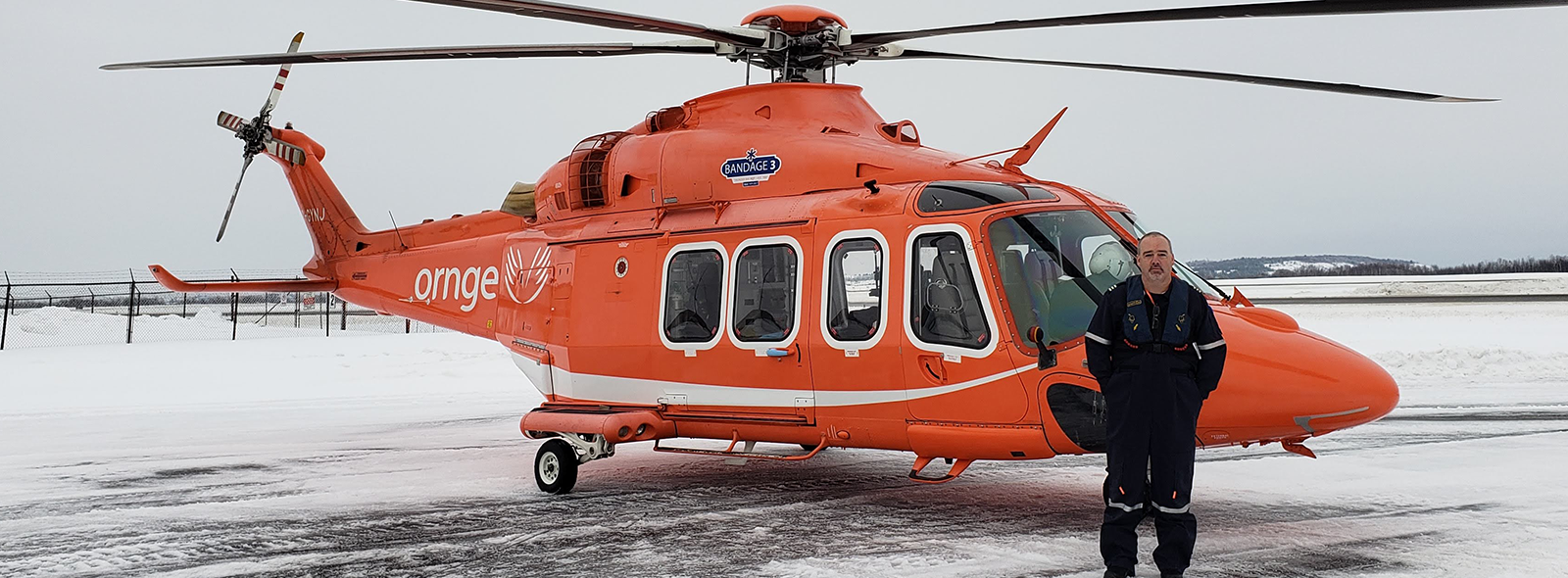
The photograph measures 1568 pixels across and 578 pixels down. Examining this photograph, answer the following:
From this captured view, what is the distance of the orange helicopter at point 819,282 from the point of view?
609cm

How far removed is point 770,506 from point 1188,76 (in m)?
4.25

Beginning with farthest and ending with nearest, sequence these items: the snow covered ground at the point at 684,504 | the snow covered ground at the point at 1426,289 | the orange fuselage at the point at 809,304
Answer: the snow covered ground at the point at 1426,289 → the orange fuselage at the point at 809,304 → the snow covered ground at the point at 684,504

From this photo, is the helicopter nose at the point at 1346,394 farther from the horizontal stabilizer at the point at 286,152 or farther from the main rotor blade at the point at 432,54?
the horizontal stabilizer at the point at 286,152

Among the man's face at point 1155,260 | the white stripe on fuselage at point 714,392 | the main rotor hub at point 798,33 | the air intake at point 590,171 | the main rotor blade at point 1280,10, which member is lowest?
the white stripe on fuselage at point 714,392

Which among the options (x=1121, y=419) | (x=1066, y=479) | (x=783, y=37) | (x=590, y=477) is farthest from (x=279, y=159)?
(x=1121, y=419)

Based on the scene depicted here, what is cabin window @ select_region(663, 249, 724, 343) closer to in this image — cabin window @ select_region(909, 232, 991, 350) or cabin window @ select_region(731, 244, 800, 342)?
cabin window @ select_region(731, 244, 800, 342)

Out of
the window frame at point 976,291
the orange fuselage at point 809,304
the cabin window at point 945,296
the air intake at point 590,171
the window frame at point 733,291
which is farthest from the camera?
the air intake at point 590,171

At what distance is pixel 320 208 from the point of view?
12289 millimetres

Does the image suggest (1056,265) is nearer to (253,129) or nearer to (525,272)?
(525,272)

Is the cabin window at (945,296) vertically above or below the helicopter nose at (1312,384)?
above

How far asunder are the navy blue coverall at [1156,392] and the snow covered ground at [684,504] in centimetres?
52

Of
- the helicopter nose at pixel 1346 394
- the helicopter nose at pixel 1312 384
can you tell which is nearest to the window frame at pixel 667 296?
the helicopter nose at pixel 1312 384

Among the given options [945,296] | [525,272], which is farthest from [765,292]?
[525,272]

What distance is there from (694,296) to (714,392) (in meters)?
0.74
